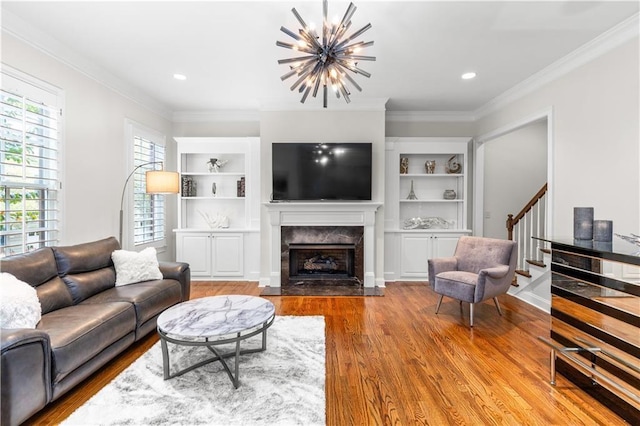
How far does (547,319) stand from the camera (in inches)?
131

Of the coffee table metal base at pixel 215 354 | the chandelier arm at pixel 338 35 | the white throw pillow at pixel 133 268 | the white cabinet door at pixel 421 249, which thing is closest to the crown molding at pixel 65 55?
the white throw pillow at pixel 133 268

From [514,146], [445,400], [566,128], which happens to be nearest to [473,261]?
[566,128]

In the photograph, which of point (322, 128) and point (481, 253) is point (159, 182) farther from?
point (481, 253)

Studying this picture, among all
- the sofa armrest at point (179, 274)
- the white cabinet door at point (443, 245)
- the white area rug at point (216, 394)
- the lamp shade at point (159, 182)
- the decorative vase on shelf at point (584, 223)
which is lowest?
the white area rug at point (216, 394)

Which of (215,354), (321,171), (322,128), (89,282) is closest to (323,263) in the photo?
(321,171)

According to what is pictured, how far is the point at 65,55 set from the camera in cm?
299

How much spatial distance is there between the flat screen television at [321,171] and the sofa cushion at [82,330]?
2506 millimetres

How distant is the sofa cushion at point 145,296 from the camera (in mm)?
2586

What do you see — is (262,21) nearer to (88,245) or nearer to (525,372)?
(88,245)

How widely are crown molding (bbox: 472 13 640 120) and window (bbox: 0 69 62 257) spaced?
519cm

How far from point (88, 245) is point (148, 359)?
1.37 m

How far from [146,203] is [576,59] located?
5.61m

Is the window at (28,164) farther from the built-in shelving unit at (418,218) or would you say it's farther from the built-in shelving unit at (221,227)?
the built-in shelving unit at (418,218)

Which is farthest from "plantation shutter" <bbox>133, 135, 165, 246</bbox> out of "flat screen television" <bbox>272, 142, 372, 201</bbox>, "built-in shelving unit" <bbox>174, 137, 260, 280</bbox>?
"flat screen television" <bbox>272, 142, 372, 201</bbox>
